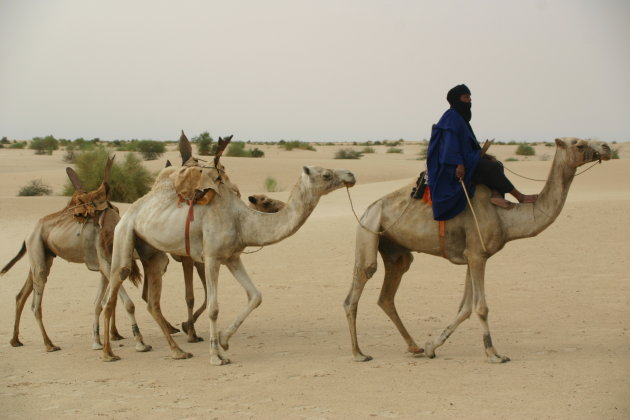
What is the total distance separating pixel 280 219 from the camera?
8695mm

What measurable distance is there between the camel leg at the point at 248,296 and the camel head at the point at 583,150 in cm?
370

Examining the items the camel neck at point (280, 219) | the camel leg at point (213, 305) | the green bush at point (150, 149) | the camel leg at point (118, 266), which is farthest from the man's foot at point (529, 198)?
the green bush at point (150, 149)

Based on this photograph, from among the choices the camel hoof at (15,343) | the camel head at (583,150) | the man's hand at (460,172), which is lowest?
the camel hoof at (15,343)

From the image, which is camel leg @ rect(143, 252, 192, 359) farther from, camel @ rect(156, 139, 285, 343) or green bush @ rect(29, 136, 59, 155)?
green bush @ rect(29, 136, 59, 155)

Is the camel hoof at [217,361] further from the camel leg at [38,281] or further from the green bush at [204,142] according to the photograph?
the green bush at [204,142]

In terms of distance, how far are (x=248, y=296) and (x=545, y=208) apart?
11.3 ft

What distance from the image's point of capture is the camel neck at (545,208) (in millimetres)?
8234

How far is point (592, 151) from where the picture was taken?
809cm

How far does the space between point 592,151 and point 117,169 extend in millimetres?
22628

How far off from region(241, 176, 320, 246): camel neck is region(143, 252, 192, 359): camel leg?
1.53 metres

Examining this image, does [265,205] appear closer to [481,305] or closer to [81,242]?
[81,242]

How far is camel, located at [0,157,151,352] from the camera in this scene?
9898 millimetres

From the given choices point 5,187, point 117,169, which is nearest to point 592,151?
point 117,169

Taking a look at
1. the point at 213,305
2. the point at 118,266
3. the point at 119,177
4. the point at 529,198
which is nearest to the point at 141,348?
the point at 118,266
